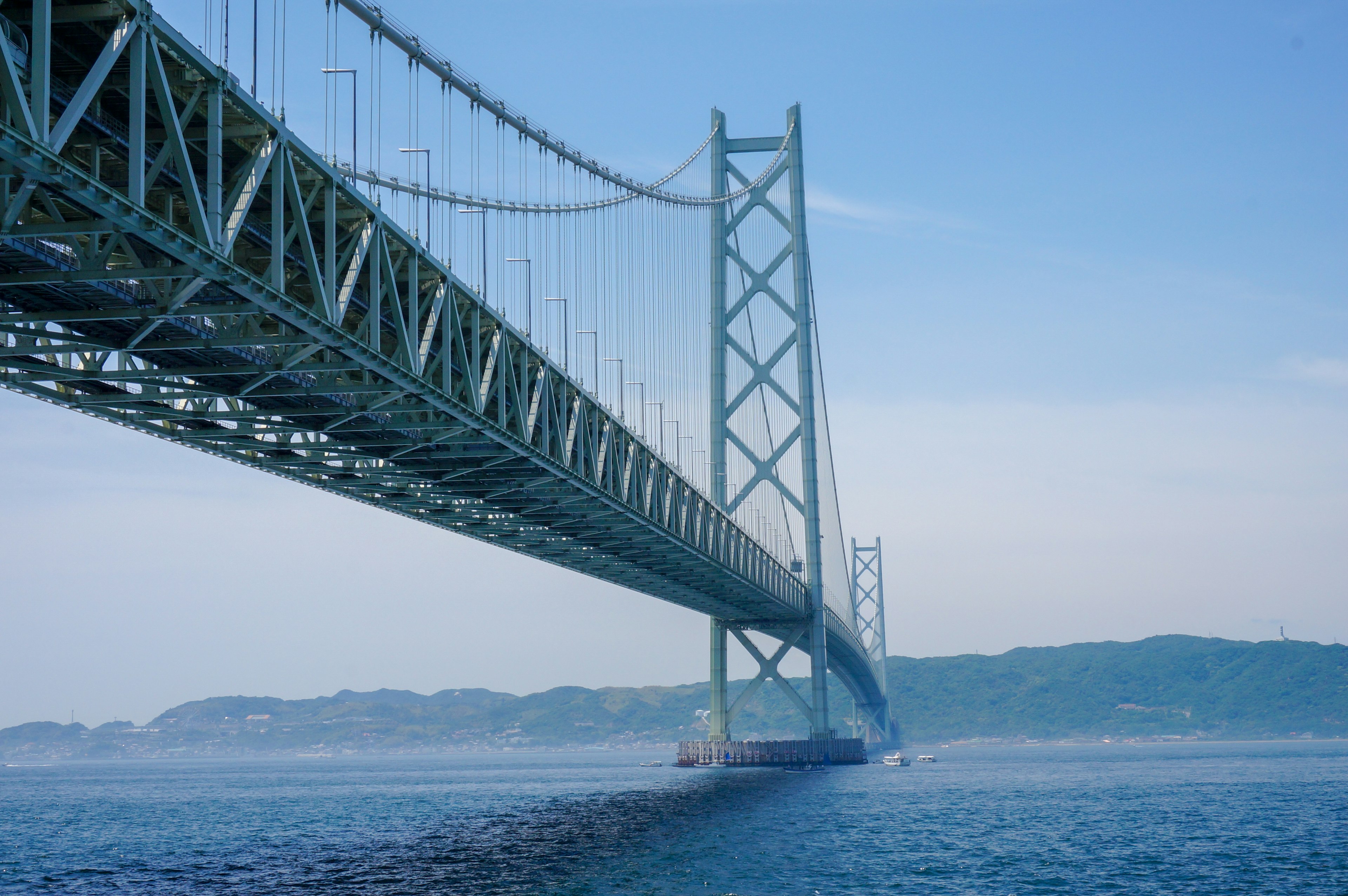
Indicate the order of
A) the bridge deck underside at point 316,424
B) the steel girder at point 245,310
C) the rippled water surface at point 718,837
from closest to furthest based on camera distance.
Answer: the steel girder at point 245,310
the bridge deck underside at point 316,424
the rippled water surface at point 718,837

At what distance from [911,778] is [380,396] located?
58.4 metres

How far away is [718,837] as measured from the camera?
38531 mm

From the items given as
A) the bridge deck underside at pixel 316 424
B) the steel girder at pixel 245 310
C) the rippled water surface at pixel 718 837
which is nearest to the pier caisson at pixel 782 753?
the rippled water surface at pixel 718 837

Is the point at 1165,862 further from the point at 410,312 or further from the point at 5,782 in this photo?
the point at 5,782

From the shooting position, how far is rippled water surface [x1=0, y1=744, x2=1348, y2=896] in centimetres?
3066

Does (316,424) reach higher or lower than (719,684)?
higher

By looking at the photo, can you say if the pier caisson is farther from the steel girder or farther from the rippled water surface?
the steel girder

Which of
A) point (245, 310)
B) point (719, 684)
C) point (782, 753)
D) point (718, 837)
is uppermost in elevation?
point (245, 310)

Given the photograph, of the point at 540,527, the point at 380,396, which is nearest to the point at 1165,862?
the point at 540,527

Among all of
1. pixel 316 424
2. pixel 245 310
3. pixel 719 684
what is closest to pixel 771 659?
pixel 719 684

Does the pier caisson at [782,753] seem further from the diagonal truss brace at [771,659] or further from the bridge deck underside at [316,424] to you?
the bridge deck underside at [316,424]

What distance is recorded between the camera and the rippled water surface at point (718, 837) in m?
30.7

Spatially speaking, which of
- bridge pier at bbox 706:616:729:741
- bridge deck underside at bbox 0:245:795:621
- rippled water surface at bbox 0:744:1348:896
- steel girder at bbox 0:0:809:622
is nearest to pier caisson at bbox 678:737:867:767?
bridge pier at bbox 706:616:729:741

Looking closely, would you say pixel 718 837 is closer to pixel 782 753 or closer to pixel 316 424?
pixel 316 424
